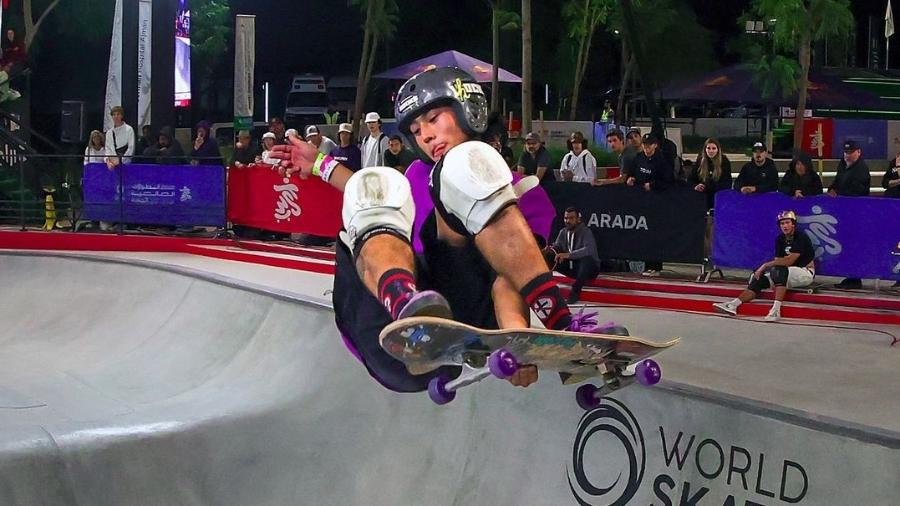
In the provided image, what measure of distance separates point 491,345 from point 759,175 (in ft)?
25.3

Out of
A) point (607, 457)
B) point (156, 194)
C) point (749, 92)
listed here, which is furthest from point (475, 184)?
point (749, 92)

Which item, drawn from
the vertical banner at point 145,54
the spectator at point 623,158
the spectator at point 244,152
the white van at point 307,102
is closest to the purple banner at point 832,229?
the spectator at point 623,158

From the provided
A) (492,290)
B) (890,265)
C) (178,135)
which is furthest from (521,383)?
(178,135)

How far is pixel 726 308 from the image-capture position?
35.3ft

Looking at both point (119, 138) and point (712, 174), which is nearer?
point (712, 174)

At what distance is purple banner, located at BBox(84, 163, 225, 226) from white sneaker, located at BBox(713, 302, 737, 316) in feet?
24.1

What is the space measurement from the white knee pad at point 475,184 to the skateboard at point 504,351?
48cm

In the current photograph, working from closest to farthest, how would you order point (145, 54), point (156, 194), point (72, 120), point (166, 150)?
point (156, 194), point (166, 150), point (145, 54), point (72, 120)

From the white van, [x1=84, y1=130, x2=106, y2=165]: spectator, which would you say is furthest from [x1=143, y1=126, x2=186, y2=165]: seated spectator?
the white van

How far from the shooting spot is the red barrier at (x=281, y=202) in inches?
569

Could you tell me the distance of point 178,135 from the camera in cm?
2756

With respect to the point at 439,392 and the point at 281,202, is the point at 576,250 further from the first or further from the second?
the point at 439,392

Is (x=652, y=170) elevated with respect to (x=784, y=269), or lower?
elevated

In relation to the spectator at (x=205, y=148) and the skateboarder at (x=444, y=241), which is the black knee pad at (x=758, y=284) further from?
the spectator at (x=205, y=148)
